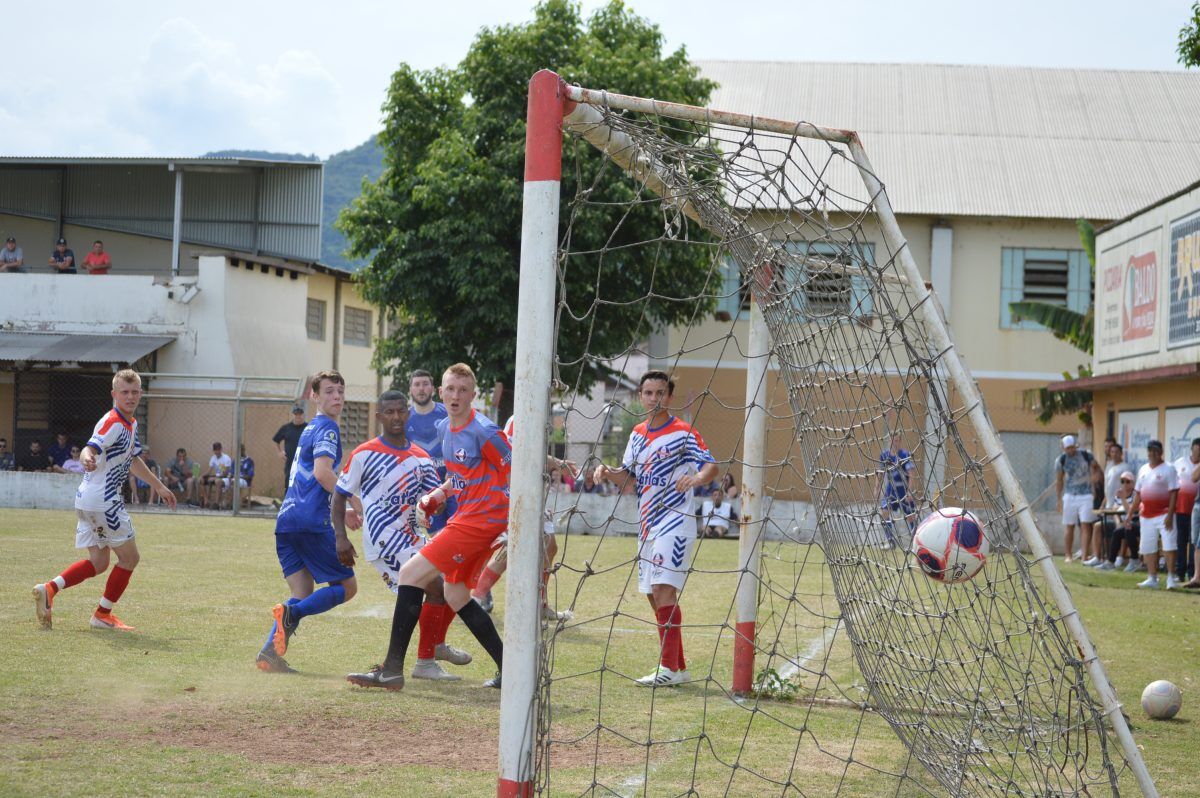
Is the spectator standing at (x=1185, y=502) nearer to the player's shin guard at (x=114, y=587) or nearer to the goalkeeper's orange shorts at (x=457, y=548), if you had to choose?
the goalkeeper's orange shorts at (x=457, y=548)

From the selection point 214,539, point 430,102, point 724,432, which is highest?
point 430,102

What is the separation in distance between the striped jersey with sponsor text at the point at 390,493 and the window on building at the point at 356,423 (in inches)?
938

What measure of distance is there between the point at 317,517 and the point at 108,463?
2180 mm

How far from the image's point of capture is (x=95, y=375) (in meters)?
26.5

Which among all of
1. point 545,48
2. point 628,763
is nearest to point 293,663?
point 628,763

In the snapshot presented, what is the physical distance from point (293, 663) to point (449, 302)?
1718cm

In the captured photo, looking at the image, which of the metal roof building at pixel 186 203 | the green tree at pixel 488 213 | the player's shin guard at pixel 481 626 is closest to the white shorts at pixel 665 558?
the player's shin guard at pixel 481 626

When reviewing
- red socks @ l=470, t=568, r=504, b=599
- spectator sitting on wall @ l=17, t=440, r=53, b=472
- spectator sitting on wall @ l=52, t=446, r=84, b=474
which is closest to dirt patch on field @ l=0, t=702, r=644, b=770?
red socks @ l=470, t=568, r=504, b=599

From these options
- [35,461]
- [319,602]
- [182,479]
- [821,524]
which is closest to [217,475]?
[182,479]

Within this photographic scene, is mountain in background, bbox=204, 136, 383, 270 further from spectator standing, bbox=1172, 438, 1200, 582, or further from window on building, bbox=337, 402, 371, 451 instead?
spectator standing, bbox=1172, 438, 1200, 582

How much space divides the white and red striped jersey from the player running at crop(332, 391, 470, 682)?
10.4 m

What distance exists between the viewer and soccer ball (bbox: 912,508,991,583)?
5.60 meters

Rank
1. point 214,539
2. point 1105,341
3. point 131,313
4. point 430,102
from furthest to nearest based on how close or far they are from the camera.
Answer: point 131,313, point 430,102, point 1105,341, point 214,539

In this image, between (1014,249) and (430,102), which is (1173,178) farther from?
(430,102)
